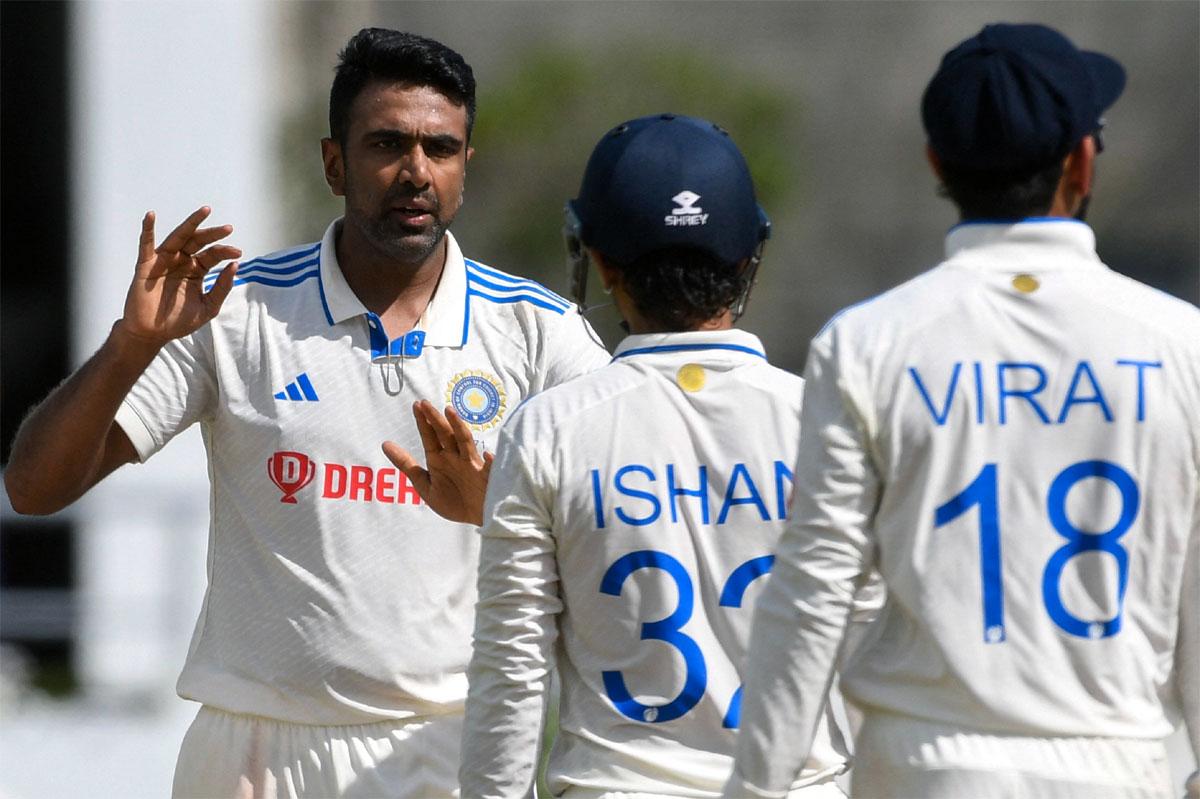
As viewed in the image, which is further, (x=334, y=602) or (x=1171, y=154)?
(x=1171, y=154)

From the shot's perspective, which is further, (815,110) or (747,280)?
(815,110)

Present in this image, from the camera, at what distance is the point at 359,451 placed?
12.6ft

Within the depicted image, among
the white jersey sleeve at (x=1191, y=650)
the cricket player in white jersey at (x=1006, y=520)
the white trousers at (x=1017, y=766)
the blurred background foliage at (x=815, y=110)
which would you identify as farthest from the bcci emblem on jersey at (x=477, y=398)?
the blurred background foliage at (x=815, y=110)

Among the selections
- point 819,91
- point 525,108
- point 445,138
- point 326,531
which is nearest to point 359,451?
point 326,531

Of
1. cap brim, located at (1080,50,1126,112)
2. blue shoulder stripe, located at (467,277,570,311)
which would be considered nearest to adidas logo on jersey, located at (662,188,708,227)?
cap brim, located at (1080,50,1126,112)

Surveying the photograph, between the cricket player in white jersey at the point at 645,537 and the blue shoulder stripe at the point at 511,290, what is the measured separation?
0.98 meters

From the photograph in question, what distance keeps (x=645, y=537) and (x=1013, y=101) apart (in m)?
0.81

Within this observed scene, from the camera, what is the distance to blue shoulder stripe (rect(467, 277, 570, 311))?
159 inches

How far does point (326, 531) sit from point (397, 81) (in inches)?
35.2

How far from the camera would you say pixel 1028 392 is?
2.64 meters

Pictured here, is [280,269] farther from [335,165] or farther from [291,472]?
[291,472]

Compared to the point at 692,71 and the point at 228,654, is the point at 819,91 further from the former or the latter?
the point at 228,654

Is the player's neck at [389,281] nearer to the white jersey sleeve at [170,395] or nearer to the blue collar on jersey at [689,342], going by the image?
the white jersey sleeve at [170,395]

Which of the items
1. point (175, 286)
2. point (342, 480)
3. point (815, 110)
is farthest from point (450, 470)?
point (815, 110)
